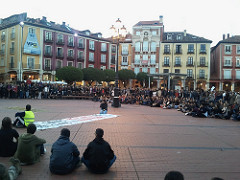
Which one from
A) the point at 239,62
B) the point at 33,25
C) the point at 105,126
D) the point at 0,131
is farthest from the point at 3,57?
the point at 239,62

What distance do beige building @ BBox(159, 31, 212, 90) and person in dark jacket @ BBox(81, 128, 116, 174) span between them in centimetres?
4730

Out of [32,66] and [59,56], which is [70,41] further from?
[32,66]

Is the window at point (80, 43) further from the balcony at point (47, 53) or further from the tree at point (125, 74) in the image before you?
the tree at point (125, 74)

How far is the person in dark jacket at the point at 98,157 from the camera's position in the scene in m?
4.86

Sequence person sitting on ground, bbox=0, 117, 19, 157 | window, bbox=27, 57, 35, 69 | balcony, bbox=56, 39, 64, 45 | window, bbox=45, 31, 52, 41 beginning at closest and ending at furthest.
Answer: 1. person sitting on ground, bbox=0, 117, 19, 157
2. window, bbox=27, 57, 35, 69
3. window, bbox=45, 31, 52, 41
4. balcony, bbox=56, 39, 64, 45

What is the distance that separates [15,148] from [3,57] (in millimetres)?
44649

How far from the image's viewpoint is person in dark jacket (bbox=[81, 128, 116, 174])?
4.86 meters

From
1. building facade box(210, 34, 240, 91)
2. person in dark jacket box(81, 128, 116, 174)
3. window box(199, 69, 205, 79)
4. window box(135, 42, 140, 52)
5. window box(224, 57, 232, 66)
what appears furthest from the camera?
window box(135, 42, 140, 52)

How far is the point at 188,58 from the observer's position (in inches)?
2041

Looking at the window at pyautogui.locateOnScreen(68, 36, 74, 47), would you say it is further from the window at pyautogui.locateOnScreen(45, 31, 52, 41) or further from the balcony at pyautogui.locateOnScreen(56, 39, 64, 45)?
the window at pyautogui.locateOnScreen(45, 31, 52, 41)

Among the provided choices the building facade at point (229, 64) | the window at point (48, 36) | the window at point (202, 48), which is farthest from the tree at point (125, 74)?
the building facade at point (229, 64)

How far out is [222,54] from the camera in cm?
5041

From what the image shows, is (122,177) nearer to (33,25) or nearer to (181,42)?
(33,25)

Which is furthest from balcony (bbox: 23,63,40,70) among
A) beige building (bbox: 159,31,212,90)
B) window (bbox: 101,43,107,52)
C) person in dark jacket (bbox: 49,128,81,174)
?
person in dark jacket (bbox: 49,128,81,174)
